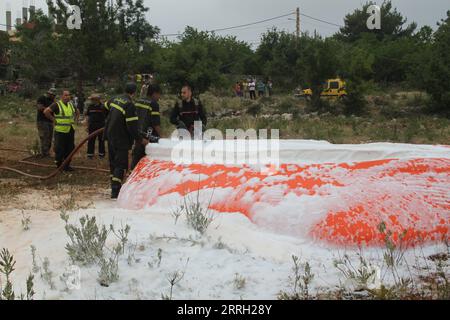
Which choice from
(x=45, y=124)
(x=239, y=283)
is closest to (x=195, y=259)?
(x=239, y=283)

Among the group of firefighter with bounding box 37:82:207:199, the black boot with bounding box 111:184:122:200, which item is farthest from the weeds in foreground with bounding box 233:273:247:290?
the black boot with bounding box 111:184:122:200

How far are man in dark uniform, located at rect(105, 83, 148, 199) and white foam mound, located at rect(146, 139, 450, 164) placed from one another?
78cm

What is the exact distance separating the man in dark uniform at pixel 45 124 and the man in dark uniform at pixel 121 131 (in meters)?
4.37

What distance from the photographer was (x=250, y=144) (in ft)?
18.4

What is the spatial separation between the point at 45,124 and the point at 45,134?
22 cm

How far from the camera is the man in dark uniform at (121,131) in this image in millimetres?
6609

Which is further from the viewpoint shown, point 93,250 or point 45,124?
point 45,124

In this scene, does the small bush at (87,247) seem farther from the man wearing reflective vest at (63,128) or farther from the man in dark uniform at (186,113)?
the man wearing reflective vest at (63,128)

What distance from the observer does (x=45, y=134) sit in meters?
10.9

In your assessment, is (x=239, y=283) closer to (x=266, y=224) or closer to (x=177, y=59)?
(x=266, y=224)

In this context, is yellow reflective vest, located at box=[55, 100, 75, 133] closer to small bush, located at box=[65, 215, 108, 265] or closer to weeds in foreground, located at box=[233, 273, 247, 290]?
small bush, located at box=[65, 215, 108, 265]

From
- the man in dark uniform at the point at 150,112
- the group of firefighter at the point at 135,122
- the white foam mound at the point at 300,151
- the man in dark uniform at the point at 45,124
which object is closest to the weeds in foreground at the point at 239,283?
the white foam mound at the point at 300,151
